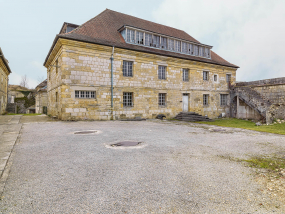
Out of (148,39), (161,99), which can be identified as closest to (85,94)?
(161,99)

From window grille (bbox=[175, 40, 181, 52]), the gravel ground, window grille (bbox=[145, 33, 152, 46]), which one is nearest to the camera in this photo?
the gravel ground

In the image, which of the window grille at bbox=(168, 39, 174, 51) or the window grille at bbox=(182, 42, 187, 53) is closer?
the window grille at bbox=(168, 39, 174, 51)

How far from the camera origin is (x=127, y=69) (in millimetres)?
15602

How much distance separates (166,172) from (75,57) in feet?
39.4

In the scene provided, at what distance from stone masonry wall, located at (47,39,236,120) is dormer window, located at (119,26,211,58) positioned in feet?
5.22

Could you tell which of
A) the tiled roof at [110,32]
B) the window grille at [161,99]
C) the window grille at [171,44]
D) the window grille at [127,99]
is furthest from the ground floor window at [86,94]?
the window grille at [171,44]

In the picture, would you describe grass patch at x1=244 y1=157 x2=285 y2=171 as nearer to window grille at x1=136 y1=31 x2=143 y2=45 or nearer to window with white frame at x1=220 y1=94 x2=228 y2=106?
window grille at x1=136 y1=31 x2=143 y2=45

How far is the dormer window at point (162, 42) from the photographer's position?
16.1 m

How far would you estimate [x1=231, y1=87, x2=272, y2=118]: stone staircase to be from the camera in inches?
614

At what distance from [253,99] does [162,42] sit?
10.5 metres

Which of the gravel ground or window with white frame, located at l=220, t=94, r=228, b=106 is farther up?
window with white frame, located at l=220, t=94, r=228, b=106

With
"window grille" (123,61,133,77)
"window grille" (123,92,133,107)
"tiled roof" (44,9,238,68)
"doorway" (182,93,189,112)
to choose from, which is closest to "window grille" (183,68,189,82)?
"tiled roof" (44,9,238,68)

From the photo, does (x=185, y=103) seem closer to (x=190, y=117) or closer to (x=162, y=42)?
(x=190, y=117)

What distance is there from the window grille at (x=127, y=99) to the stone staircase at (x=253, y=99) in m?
11.5
